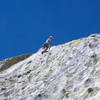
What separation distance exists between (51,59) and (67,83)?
27.2 ft

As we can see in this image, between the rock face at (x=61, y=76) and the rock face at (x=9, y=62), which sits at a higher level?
the rock face at (x=9, y=62)

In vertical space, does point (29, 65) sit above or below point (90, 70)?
above

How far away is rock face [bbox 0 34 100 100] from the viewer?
21.9 metres

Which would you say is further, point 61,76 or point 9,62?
point 9,62

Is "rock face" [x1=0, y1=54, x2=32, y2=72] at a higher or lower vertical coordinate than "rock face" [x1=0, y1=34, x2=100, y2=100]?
higher

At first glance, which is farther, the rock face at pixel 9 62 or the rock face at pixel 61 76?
the rock face at pixel 9 62

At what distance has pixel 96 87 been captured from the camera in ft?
66.7

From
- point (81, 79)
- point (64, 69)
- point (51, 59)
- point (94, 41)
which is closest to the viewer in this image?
point (81, 79)

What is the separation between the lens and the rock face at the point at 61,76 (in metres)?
21.9

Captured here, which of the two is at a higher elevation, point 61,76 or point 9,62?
point 9,62

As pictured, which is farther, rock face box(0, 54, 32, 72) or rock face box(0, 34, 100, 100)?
rock face box(0, 54, 32, 72)

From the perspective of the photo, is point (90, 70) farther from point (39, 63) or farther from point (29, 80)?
point (39, 63)

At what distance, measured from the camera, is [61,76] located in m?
25.7

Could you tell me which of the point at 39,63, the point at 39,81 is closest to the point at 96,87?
the point at 39,81
